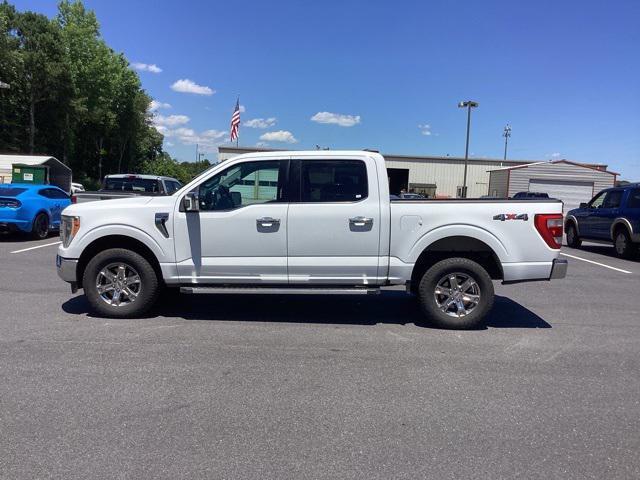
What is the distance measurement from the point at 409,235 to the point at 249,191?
1972 mm

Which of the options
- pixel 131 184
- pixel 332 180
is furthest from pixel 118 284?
pixel 131 184

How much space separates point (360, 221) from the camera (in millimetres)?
6078

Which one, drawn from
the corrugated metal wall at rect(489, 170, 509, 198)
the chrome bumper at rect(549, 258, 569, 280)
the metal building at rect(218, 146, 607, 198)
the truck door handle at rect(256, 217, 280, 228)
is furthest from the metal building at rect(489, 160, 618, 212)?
the truck door handle at rect(256, 217, 280, 228)

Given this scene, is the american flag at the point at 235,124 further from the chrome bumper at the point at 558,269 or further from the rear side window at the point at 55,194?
the chrome bumper at the point at 558,269

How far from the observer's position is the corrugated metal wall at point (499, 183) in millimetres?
45244

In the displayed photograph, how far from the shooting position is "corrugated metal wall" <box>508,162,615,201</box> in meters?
43.2

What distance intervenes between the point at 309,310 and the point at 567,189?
4233 centimetres

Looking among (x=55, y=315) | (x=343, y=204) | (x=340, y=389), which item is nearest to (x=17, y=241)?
(x=55, y=315)

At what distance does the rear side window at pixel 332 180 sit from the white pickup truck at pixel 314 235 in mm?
12

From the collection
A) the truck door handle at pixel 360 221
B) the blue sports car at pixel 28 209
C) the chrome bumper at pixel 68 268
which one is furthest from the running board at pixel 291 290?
the blue sports car at pixel 28 209

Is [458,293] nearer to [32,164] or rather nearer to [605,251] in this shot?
[605,251]

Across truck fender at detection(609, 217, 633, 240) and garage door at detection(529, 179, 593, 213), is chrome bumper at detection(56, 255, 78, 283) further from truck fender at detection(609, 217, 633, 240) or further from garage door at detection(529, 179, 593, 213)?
garage door at detection(529, 179, 593, 213)

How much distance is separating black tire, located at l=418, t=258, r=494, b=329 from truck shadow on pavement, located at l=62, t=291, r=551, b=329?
11.6 inches

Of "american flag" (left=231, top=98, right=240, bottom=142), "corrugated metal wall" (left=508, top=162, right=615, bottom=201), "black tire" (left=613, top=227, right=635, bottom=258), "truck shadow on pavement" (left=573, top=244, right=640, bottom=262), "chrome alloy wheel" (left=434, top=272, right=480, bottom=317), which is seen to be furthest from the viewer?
"corrugated metal wall" (left=508, top=162, right=615, bottom=201)
